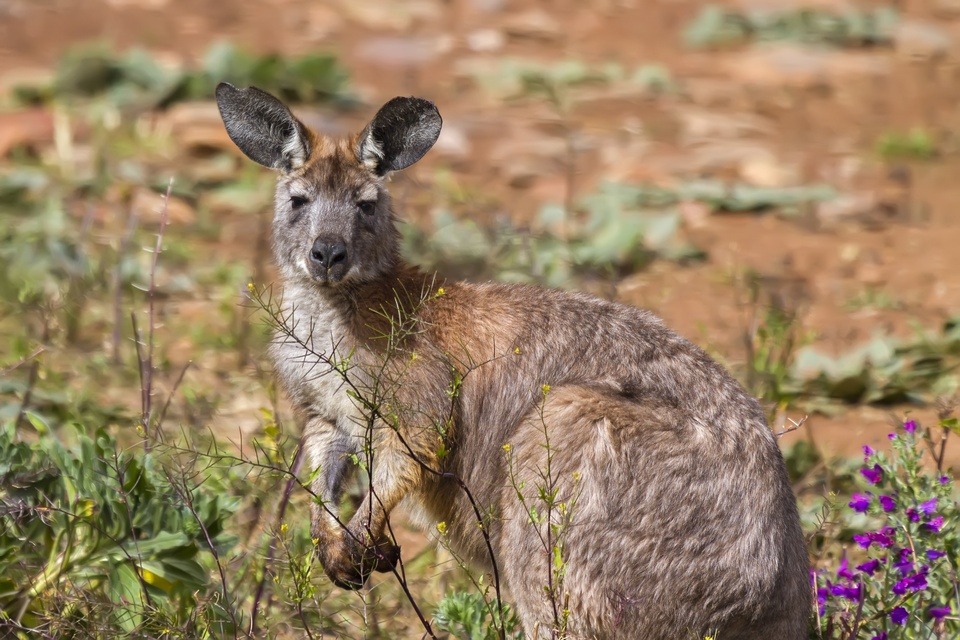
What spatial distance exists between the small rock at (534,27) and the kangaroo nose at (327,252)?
8.78 metres

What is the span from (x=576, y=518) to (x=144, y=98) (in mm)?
7258

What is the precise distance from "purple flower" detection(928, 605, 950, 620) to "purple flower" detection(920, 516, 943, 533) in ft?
0.77

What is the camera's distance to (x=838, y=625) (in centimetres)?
423

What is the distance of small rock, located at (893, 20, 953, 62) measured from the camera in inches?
489

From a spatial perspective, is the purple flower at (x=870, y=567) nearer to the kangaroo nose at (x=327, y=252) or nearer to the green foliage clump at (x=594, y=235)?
the kangaroo nose at (x=327, y=252)

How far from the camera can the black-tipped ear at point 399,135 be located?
460 centimetres

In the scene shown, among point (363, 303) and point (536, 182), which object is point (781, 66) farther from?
point (363, 303)

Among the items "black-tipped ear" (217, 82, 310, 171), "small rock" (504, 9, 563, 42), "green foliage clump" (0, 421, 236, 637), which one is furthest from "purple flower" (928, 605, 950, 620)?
"small rock" (504, 9, 563, 42)

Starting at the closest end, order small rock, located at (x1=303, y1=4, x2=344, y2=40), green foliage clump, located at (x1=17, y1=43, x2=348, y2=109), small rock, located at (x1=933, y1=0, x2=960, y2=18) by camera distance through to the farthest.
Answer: green foliage clump, located at (x1=17, y1=43, x2=348, y2=109)
small rock, located at (x1=303, y1=4, x2=344, y2=40)
small rock, located at (x1=933, y1=0, x2=960, y2=18)

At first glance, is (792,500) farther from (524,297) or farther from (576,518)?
(524,297)

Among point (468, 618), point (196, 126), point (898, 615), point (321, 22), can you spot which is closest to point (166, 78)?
point (196, 126)

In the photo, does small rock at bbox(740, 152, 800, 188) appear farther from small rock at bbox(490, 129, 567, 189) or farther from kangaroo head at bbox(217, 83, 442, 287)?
kangaroo head at bbox(217, 83, 442, 287)

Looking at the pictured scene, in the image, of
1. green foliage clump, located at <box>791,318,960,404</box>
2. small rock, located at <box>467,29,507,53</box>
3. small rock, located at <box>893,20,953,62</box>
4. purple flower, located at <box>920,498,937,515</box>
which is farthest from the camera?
small rock, located at <box>467,29,507,53</box>

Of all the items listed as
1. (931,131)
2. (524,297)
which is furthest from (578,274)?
(931,131)
